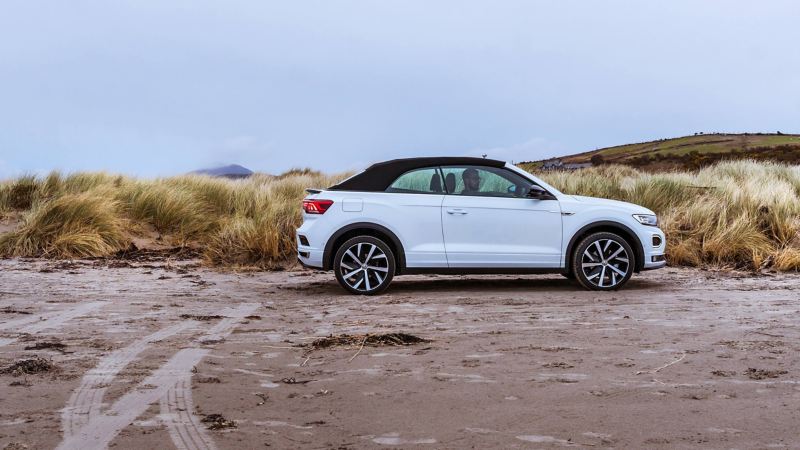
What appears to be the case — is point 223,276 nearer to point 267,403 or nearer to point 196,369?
point 196,369

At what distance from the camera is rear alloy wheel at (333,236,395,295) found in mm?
10609

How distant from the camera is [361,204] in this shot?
34.8 ft

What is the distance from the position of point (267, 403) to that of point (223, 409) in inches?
10.9

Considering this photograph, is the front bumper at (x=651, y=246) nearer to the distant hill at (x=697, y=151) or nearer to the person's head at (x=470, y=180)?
the person's head at (x=470, y=180)

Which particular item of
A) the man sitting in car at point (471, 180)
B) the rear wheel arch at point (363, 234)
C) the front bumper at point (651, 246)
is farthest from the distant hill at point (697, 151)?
the rear wheel arch at point (363, 234)

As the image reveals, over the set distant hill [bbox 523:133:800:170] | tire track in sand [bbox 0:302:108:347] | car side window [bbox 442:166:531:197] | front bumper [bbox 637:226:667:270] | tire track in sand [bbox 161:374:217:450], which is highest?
distant hill [bbox 523:133:800:170]

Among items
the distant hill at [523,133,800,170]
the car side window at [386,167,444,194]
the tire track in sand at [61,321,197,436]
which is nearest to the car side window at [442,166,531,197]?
the car side window at [386,167,444,194]

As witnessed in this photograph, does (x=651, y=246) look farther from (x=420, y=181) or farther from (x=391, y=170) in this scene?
(x=391, y=170)

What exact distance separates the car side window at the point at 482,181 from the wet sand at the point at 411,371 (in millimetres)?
1259

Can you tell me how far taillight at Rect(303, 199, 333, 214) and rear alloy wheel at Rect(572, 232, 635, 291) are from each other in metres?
3.09

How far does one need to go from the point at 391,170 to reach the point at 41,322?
437cm

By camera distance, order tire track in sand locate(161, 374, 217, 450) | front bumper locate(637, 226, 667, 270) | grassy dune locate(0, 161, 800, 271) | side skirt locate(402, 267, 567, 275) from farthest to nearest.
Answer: grassy dune locate(0, 161, 800, 271)
front bumper locate(637, 226, 667, 270)
side skirt locate(402, 267, 567, 275)
tire track in sand locate(161, 374, 217, 450)

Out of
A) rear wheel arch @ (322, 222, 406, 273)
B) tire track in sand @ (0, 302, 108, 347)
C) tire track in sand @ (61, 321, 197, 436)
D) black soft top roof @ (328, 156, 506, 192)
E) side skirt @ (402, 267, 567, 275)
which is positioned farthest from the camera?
black soft top roof @ (328, 156, 506, 192)

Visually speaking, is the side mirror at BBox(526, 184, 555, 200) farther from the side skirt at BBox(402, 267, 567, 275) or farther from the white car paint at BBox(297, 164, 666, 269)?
the side skirt at BBox(402, 267, 567, 275)
